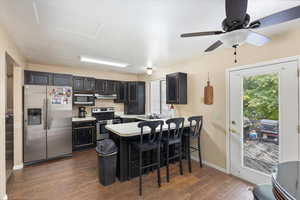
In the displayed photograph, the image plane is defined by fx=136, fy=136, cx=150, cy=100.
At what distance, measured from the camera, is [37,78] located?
3.39m

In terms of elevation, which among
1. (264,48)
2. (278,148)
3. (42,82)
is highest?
(264,48)

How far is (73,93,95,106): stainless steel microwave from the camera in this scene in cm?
425

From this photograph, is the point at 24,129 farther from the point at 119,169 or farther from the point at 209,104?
the point at 209,104

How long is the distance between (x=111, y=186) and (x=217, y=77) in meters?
3.02

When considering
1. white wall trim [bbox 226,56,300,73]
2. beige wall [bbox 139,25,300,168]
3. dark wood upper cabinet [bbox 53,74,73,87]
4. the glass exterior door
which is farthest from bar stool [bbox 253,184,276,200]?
dark wood upper cabinet [bbox 53,74,73,87]

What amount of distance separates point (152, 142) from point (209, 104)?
1.64 meters

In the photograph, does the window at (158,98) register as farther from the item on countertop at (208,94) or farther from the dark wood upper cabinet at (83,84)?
the dark wood upper cabinet at (83,84)

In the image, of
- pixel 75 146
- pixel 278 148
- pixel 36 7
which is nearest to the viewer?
pixel 36 7

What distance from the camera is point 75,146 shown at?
12.9 feet

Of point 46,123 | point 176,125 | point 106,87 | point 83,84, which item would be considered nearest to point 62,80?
point 83,84

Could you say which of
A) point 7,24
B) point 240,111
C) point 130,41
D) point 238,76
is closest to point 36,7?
point 7,24

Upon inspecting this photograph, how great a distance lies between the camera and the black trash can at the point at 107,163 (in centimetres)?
237

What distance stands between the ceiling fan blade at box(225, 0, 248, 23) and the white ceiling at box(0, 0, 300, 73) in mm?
312

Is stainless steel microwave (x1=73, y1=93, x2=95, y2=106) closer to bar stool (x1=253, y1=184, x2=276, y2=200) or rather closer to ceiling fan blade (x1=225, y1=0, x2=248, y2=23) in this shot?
ceiling fan blade (x1=225, y1=0, x2=248, y2=23)
